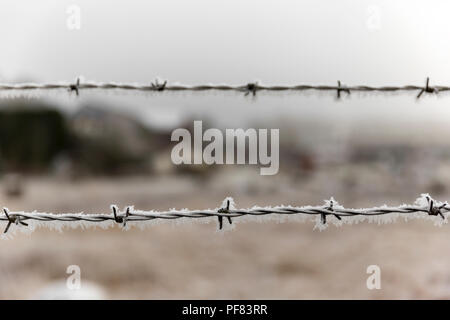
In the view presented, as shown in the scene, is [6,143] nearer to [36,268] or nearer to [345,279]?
[36,268]

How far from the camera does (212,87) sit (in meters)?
1.26

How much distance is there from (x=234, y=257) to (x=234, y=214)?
604 cm

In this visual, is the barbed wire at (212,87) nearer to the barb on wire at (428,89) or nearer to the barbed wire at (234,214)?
the barb on wire at (428,89)

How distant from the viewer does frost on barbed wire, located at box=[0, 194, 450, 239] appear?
117 cm

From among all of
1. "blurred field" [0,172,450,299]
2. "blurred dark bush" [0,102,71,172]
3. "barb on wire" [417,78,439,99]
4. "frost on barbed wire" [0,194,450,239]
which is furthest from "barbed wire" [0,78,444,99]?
"blurred dark bush" [0,102,71,172]

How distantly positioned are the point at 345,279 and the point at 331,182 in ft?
20.4

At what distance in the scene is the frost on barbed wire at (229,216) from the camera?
3.84 ft

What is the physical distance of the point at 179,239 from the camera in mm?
8195

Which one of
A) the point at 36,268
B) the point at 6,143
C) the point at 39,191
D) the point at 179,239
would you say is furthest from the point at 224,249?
the point at 6,143

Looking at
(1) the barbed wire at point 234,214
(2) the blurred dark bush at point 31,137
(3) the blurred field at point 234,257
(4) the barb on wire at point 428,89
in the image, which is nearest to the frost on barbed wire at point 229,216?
(1) the barbed wire at point 234,214

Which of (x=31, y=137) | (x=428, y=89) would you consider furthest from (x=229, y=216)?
(x=31, y=137)

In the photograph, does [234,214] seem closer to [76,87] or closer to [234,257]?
[76,87]

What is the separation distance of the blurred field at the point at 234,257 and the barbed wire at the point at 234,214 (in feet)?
6.50

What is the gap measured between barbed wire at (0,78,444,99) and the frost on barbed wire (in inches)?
13.5
